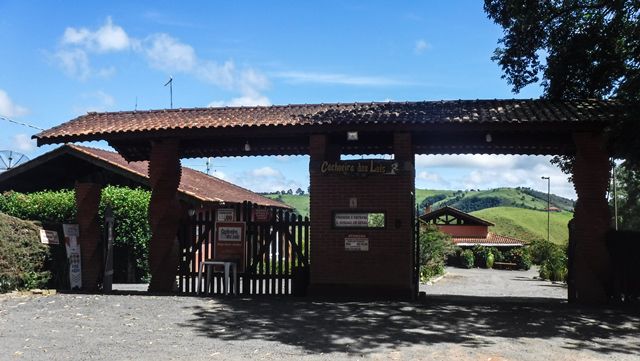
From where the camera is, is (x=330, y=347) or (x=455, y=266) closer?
(x=330, y=347)

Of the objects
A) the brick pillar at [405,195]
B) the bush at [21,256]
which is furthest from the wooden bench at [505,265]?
the bush at [21,256]

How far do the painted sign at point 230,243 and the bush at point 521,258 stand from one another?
40.4 m

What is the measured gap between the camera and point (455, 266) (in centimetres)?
4941

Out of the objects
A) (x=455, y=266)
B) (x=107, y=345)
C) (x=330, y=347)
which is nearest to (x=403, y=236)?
Answer: (x=330, y=347)

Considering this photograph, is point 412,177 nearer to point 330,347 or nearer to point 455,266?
point 330,347

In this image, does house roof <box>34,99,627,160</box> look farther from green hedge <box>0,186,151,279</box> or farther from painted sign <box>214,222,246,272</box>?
green hedge <box>0,186,151,279</box>

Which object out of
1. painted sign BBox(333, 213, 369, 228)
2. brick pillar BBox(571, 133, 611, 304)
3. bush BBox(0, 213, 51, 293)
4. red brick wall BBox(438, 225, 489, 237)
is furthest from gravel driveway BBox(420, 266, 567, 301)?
red brick wall BBox(438, 225, 489, 237)

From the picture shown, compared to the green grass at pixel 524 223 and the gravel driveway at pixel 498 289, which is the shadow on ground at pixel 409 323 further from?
the green grass at pixel 524 223

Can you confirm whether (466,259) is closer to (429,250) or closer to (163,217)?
(429,250)

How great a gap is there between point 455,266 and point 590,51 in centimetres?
3622

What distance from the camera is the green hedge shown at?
61.6 feet

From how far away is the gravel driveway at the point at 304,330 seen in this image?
23.4 feet

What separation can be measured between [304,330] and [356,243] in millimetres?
3661

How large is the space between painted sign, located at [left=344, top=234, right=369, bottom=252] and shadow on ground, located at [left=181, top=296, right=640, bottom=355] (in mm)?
1222
